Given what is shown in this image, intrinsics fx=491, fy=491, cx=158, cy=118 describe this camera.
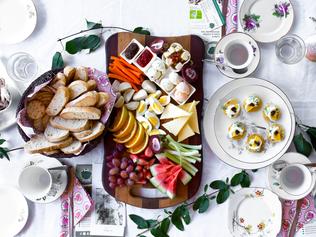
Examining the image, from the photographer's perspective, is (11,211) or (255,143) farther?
(11,211)

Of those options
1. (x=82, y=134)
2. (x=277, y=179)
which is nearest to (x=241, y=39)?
(x=277, y=179)

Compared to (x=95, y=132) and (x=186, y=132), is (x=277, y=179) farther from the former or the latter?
(x=95, y=132)

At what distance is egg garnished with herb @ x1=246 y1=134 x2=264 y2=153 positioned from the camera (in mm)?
1288

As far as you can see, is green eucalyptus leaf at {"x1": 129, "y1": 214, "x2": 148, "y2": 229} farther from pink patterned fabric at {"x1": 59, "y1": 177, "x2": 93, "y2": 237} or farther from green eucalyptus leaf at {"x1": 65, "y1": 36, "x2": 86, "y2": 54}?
green eucalyptus leaf at {"x1": 65, "y1": 36, "x2": 86, "y2": 54}

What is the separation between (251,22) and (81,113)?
52 centimetres

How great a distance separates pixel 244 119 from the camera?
4.34 ft

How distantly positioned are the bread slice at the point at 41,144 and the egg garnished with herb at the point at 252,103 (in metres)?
0.47

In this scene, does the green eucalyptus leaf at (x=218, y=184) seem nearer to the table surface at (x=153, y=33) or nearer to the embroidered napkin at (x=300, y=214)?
the table surface at (x=153, y=33)

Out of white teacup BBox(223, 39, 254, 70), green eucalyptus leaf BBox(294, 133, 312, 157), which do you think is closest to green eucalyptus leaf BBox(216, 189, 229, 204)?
green eucalyptus leaf BBox(294, 133, 312, 157)

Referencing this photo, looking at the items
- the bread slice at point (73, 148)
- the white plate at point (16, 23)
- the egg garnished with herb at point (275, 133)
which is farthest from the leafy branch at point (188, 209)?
the white plate at point (16, 23)

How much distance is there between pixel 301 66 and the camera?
131cm

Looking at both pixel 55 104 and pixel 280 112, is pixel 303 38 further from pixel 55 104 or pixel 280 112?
pixel 55 104

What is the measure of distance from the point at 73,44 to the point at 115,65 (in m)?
0.14

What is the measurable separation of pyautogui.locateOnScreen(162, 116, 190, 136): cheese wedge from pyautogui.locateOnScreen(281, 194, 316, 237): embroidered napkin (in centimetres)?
34
